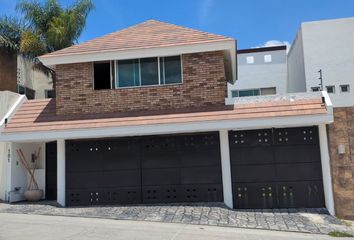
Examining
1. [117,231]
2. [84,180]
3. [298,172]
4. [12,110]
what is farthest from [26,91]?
[298,172]

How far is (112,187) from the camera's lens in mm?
15570

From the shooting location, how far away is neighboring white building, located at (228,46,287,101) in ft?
107

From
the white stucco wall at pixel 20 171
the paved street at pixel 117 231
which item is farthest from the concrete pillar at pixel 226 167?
the white stucco wall at pixel 20 171

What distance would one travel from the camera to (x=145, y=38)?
55.4 feet

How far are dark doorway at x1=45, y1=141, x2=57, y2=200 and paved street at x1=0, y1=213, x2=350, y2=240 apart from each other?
449 cm

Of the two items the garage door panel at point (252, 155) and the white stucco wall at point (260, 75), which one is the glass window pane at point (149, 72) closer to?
the garage door panel at point (252, 155)

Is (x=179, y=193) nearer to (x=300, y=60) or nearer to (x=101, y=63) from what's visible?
(x=101, y=63)

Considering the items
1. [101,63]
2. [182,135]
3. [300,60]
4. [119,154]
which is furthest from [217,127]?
[300,60]

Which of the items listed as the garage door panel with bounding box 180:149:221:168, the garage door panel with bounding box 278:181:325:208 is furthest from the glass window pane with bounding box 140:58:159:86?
the garage door panel with bounding box 278:181:325:208

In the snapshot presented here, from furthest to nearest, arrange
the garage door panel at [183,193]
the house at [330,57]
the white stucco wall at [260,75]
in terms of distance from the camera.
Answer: the white stucco wall at [260,75], the house at [330,57], the garage door panel at [183,193]

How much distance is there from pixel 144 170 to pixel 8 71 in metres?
13.5

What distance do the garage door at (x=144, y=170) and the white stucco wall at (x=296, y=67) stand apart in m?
15.0

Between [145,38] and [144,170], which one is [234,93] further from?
[144,170]

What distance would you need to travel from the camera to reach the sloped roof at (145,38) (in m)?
15.9
